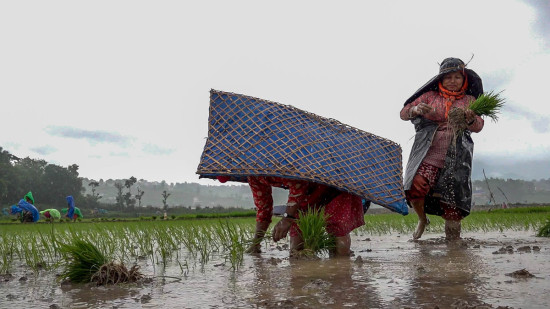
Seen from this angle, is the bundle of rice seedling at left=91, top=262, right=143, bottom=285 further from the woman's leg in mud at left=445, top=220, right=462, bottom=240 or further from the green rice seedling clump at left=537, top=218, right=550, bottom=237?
the green rice seedling clump at left=537, top=218, right=550, bottom=237

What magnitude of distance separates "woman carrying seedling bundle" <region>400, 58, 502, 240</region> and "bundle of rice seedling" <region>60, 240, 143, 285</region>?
297cm

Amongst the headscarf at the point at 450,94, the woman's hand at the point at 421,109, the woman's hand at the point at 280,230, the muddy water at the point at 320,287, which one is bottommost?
the muddy water at the point at 320,287

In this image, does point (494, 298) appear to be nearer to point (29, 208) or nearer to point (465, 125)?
point (465, 125)

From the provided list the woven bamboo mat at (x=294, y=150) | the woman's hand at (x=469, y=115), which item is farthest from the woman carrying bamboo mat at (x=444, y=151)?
the woven bamboo mat at (x=294, y=150)

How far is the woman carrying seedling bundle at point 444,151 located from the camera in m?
4.54

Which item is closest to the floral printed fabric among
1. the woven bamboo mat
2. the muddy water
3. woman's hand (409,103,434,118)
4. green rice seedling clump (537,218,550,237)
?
the woven bamboo mat

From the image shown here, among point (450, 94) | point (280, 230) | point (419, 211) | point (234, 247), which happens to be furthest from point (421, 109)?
point (234, 247)

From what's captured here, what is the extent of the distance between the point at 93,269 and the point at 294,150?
138 centimetres

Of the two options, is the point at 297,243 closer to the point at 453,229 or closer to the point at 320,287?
the point at 320,287

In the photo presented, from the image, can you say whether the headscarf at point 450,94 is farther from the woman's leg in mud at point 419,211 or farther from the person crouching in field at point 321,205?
the person crouching in field at point 321,205

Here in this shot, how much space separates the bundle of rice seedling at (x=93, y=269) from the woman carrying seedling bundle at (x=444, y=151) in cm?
297

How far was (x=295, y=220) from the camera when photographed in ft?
10.8

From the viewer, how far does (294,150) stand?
3107 millimetres

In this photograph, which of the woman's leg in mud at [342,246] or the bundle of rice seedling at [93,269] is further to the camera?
the woman's leg in mud at [342,246]
